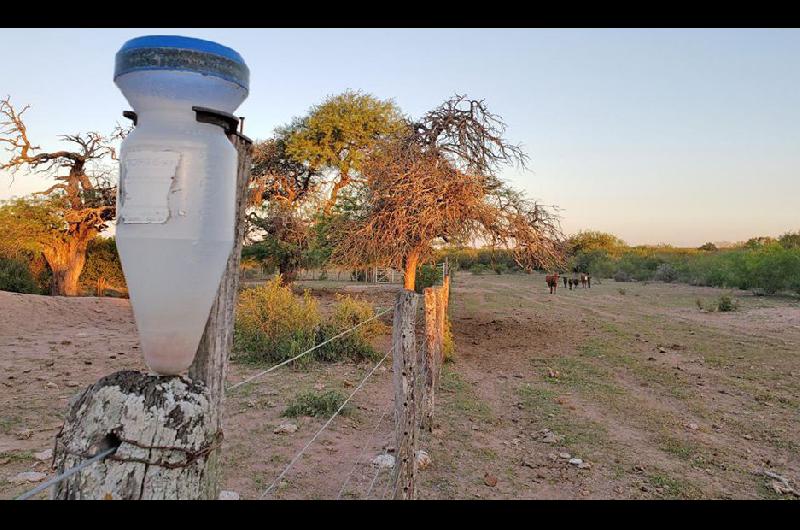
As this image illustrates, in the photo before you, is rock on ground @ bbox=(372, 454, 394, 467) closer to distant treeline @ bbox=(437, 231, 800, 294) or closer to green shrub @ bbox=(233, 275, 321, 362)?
green shrub @ bbox=(233, 275, 321, 362)

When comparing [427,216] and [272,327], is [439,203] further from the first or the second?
[272,327]

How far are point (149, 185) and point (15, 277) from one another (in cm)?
2110

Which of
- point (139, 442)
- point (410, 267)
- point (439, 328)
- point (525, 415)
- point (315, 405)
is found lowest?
point (525, 415)

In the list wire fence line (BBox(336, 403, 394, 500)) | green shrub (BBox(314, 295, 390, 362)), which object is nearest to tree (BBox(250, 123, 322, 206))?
green shrub (BBox(314, 295, 390, 362))

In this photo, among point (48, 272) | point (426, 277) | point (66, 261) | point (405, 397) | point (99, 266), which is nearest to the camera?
point (405, 397)

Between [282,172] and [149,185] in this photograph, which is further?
[282,172]

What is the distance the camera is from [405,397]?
359 centimetres

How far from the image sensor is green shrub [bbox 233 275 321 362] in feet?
28.8

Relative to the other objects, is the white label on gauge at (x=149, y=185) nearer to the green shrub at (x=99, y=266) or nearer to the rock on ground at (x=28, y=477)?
the rock on ground at (x=28, y=477)

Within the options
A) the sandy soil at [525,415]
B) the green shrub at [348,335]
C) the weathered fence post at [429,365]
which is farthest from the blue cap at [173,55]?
the green shrub at [348,335]

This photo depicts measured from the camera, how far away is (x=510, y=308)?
18594 mm

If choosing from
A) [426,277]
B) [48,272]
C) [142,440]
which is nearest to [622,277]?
[426,277]
